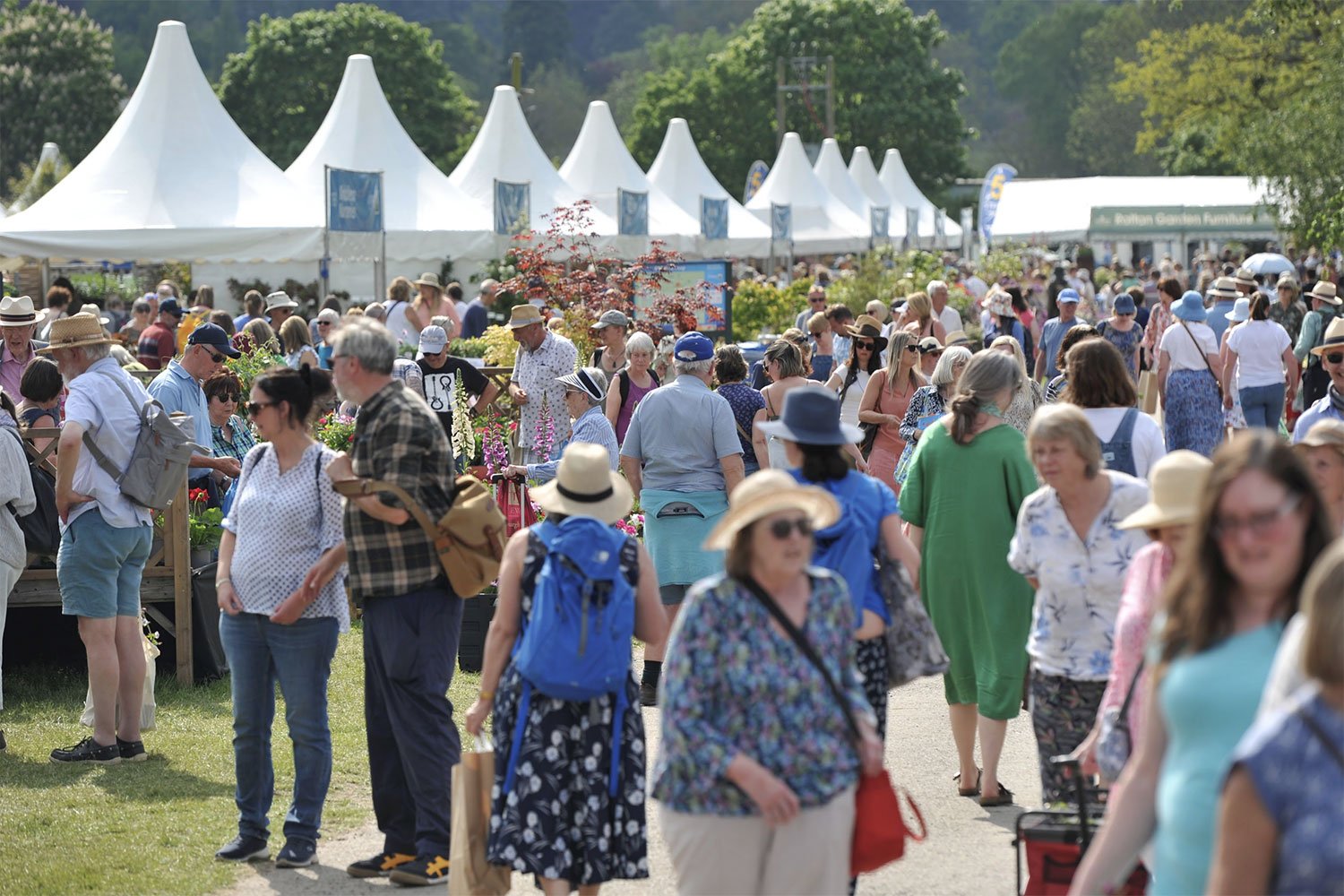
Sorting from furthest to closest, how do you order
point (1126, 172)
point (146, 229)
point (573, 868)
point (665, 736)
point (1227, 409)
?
1. point (1126, 172)
2. point (146, 229)
3. point (1227, 409)
4. point (573, 868)
5. point (665, 736)

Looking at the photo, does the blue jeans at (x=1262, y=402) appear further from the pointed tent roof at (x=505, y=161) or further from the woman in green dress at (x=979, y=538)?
the pointed tent roof at (x=505, y=161)

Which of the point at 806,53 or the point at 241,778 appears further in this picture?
the point at 806,53

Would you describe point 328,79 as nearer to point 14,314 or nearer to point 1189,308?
point 1189,308

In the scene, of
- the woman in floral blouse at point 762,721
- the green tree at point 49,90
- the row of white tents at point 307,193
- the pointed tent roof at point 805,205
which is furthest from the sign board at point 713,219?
the green tree at point 49,90

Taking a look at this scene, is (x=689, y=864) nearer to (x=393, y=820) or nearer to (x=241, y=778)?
(x=393, y=820)

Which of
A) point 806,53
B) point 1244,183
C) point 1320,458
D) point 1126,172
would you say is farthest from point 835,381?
point 1126,172

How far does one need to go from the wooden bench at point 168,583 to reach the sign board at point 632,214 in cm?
1496

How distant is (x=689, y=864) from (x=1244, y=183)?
4927cm

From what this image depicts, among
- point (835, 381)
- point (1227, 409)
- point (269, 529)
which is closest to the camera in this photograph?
point (269, 529)

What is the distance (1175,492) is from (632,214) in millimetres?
Answer: 20546

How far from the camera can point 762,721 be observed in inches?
159

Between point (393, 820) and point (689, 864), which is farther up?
point (689, 864)

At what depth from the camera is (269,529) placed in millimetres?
6176

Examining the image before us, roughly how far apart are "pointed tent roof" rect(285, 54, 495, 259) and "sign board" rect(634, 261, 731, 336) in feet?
12.0
